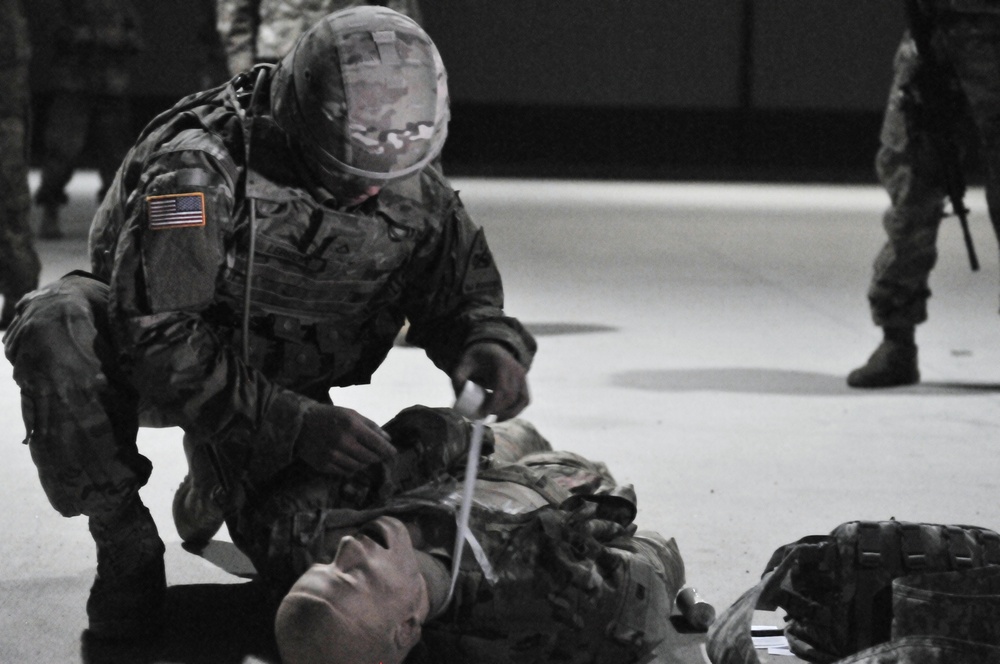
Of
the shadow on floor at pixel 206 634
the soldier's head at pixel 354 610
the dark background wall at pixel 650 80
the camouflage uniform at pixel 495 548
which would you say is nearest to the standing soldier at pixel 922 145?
the camouflage uniform at pixel 495 548

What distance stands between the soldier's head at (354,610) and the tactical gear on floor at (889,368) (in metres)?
2.39

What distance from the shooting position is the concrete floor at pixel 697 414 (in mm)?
2359

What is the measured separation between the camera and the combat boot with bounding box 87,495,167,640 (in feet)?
6.86

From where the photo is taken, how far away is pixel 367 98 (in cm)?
198

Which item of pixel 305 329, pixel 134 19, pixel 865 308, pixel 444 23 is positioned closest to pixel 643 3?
pixel 444 23

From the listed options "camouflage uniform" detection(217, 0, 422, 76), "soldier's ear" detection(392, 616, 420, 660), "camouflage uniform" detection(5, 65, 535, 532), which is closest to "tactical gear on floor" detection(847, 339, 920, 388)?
"camouflage uniform" detection(217, 0, 422, 76)

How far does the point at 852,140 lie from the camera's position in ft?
37.4

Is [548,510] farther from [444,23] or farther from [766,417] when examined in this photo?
[444,23]

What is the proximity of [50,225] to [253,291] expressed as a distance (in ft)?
15.6

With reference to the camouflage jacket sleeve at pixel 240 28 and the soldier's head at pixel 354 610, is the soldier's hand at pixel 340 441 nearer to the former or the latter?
the soldier's head at pixel 354 610

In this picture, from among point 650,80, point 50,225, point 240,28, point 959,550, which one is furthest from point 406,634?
point 650,80

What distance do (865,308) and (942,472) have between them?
84.2 inches

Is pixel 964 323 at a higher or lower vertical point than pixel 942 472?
lower

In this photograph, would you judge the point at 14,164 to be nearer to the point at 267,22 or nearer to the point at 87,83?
the point at 267,22
